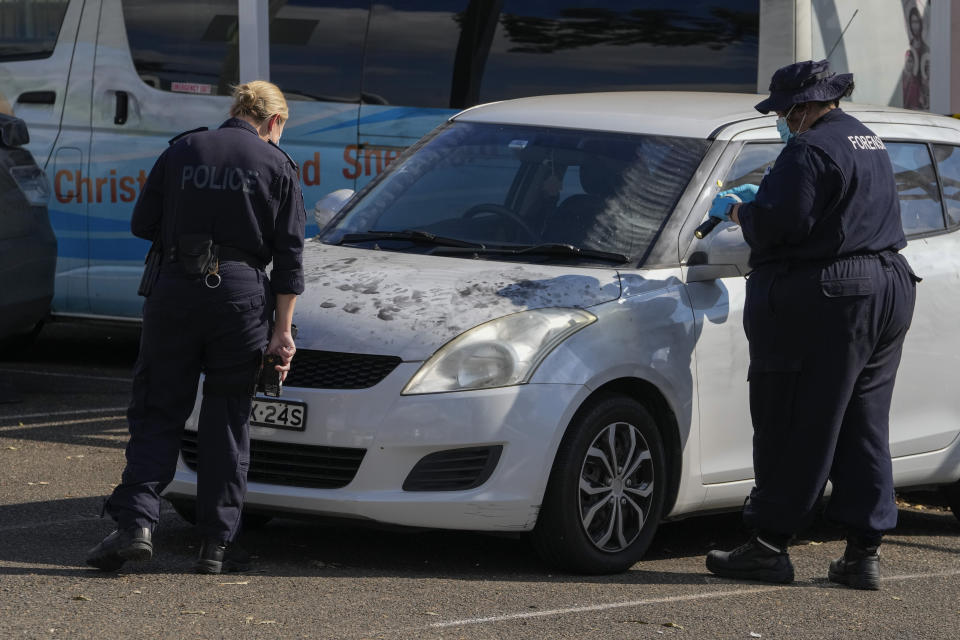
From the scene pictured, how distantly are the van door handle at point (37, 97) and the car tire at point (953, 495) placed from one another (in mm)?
6172

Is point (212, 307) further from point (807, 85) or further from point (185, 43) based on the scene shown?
point (185, 43)

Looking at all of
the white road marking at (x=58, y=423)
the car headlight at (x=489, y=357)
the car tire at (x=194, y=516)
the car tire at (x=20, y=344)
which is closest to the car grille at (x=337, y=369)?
the car headlight at (x=489, y=357)

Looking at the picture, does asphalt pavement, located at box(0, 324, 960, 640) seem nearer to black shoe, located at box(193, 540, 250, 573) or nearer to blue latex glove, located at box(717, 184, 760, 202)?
black shoe, located at box(193, 540, 250, 573)

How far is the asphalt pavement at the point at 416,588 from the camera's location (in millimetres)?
5238

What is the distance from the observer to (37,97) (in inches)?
431

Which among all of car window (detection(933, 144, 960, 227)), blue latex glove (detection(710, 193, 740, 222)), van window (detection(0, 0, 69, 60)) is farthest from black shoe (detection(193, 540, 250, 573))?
van window (detection(0, 0, 69, 60))

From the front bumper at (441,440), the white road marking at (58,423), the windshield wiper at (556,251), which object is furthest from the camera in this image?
the white road marking at (58,423)

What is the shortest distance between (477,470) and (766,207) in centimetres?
132

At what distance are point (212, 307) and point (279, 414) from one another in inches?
19.7

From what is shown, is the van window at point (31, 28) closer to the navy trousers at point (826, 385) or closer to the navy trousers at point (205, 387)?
the navy trousers at point (205, 387)

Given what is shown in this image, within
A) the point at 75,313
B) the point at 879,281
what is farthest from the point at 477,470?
the point at 75,313

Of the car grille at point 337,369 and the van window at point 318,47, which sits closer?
the car grille at point 337,369

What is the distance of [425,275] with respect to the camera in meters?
6.26

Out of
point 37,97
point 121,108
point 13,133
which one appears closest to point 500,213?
point 13,133
